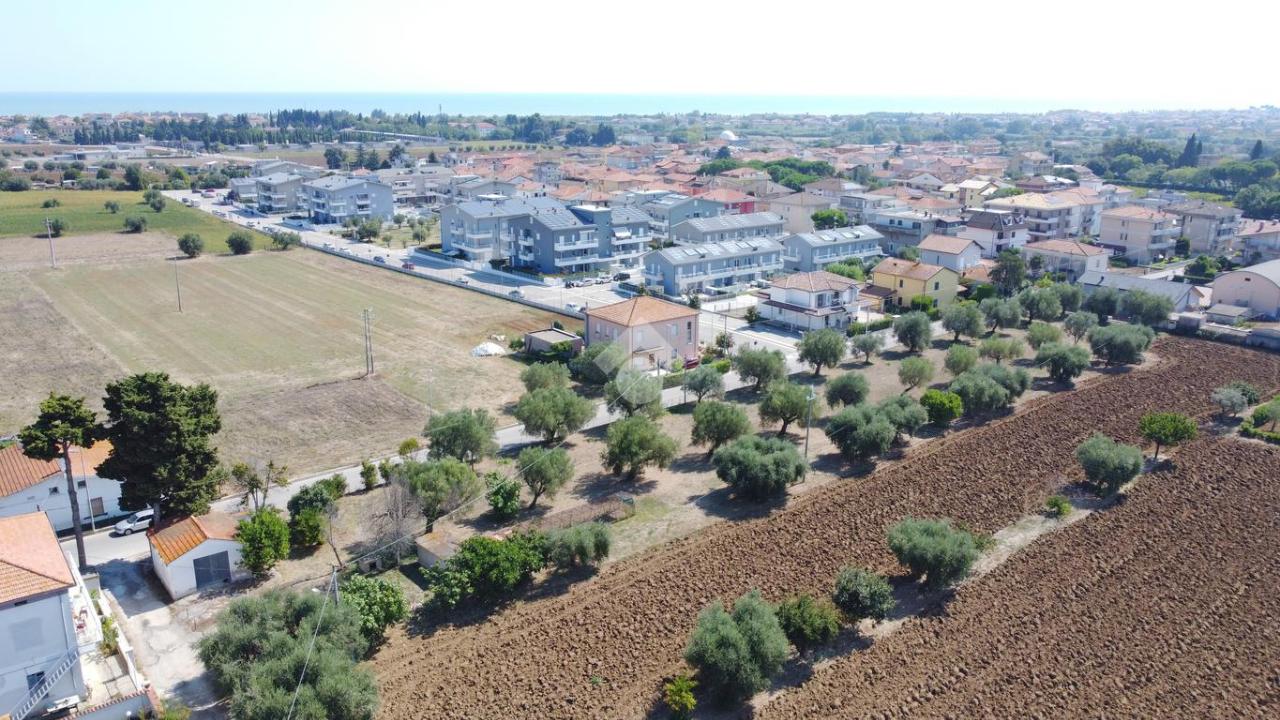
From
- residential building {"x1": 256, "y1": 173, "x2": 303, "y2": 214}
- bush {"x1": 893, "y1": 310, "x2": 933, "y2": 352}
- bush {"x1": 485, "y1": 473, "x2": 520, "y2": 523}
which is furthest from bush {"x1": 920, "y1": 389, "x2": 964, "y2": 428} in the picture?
residential building {"x1": 256, "y1": 173, "x2": 303, "y2": 214}

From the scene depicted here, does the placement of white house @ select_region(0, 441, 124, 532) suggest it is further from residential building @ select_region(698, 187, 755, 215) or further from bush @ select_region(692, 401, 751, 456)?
residential building @ select_region(698, 187, 755, 215)

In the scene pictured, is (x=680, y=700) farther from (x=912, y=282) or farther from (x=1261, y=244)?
(x=1261, y=244)

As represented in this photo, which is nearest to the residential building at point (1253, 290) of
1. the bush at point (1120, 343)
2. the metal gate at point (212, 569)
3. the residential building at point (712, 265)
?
the bush at point (1120, 343)

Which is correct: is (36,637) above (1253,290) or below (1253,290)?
below

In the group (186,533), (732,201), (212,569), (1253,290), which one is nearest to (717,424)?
(212,569)

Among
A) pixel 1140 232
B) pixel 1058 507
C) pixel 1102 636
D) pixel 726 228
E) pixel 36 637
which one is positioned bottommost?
pixel 1102 636

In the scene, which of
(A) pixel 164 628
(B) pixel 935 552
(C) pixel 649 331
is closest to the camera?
(A) pixel 164 628

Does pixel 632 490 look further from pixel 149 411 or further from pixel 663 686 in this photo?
pixel 149 411
